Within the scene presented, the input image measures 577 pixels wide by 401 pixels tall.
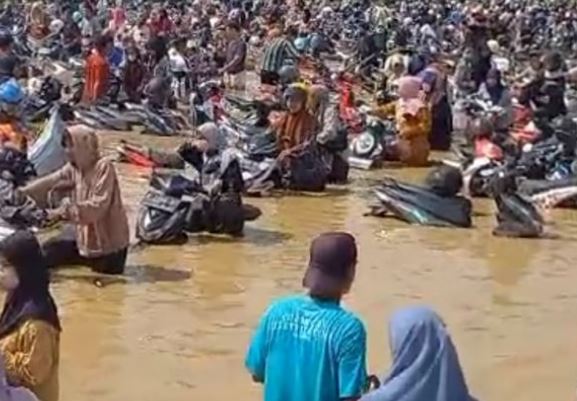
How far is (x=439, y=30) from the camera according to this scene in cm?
3206

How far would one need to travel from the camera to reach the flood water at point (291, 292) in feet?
26.0

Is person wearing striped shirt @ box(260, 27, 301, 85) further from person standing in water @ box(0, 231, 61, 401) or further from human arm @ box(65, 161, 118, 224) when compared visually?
person standing in water @ box(0, 231, 61, 401)

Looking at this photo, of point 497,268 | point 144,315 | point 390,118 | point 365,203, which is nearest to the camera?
point 144,315

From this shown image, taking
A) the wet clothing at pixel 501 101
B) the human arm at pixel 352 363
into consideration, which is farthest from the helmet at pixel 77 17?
the human arm at pixel 352 363

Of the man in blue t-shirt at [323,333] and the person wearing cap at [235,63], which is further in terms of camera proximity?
the person wearing cap at [235,63]

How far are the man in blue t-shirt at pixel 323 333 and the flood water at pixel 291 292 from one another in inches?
112

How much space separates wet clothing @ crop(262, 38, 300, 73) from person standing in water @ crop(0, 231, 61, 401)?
1316 centimetres

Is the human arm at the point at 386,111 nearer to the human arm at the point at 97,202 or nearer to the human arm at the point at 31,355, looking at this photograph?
the human arm at the point at 97,202

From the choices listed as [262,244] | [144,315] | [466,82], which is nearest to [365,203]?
[262,244]

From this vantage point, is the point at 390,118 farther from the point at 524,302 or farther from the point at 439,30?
the point at 439,30

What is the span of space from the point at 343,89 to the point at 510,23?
1573 cm

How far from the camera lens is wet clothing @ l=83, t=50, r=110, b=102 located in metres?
18.5

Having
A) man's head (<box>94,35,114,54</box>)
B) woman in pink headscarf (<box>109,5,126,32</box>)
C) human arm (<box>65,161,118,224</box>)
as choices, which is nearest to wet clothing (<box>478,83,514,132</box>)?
man's head (<box>94,35,114,54</box>)

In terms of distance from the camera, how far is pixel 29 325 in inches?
215
